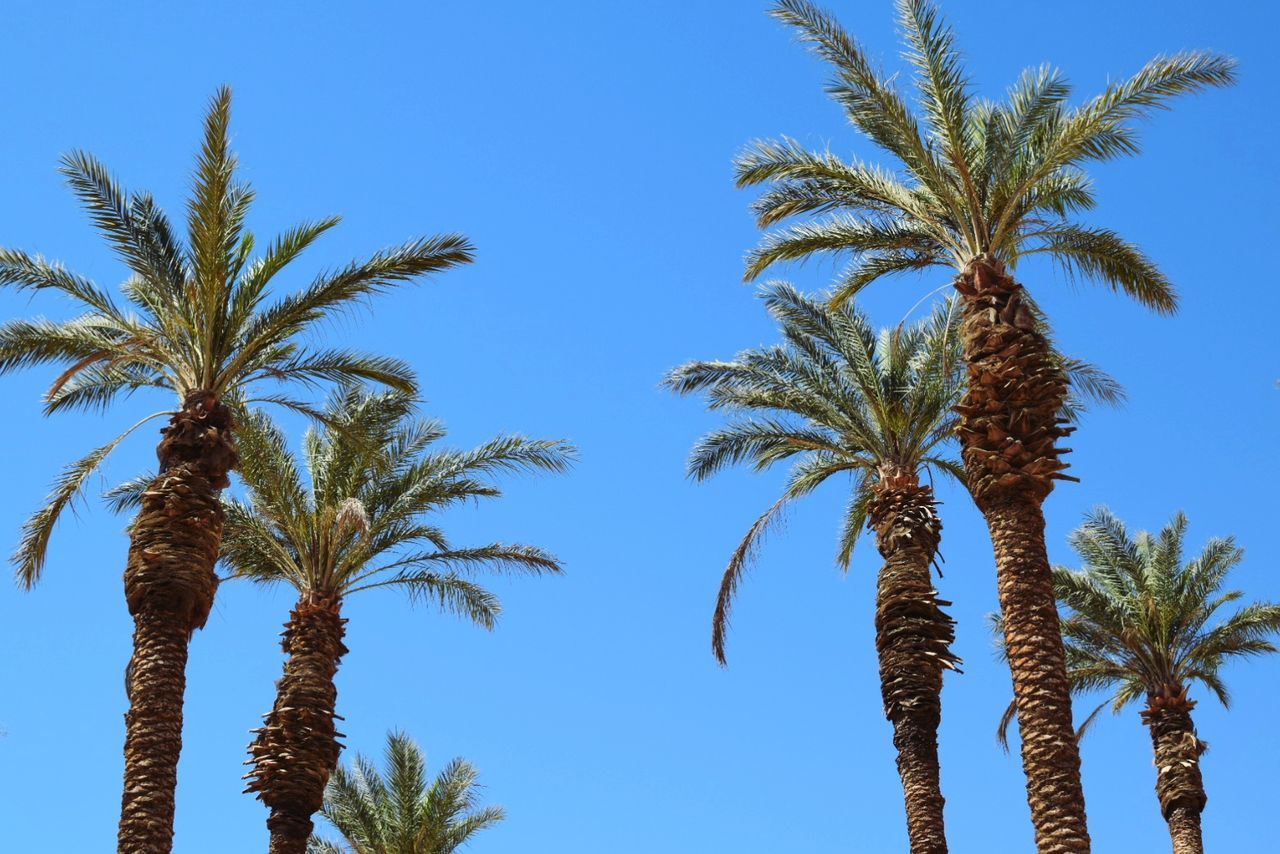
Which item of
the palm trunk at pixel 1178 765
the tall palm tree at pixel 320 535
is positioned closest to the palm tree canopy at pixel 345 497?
the tall palm tree at pixel 320 535

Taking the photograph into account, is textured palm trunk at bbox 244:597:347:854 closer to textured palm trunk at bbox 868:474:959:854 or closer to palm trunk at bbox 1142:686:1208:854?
textured palm trunk at bbox 868:474:959:854

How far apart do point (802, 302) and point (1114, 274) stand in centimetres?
660

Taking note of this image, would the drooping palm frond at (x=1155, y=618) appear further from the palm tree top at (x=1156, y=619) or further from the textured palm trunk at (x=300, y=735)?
the textured palm trunk at (x=300, y=735)

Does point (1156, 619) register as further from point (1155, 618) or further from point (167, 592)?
point (167, 592)

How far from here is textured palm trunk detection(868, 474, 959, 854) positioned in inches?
930

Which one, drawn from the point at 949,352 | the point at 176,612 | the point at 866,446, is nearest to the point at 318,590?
the point at 176,612

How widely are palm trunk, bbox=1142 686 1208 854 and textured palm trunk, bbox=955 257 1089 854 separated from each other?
15.1 m

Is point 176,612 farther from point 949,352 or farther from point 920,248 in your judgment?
point 949,352

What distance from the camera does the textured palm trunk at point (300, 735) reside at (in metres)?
24.3

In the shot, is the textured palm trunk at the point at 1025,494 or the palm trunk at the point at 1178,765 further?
the palm trunk at the point at 1178,765

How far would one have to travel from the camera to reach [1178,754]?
31.6m

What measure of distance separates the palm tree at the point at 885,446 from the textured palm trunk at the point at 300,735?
665 cm

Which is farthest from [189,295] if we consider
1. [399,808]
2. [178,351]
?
[399,808]

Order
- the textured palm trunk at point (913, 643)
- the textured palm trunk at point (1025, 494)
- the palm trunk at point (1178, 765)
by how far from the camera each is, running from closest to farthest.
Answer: the textured palm trunk at point (1025, 494), the textured palm trunk at point (913, 643), the palm trunk at point (1178, 765)
